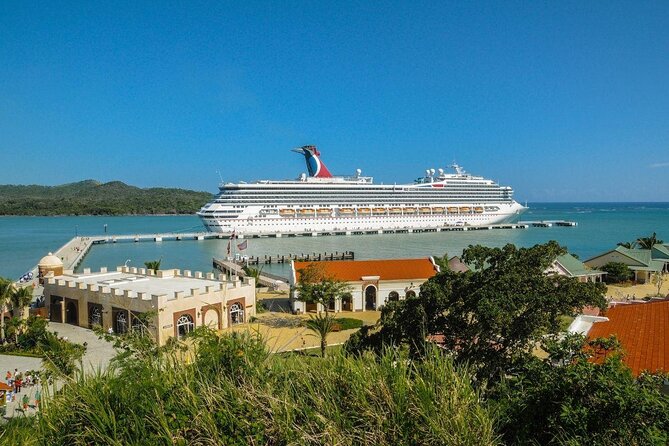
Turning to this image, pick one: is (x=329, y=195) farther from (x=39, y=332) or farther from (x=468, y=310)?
(x=468, y=310)

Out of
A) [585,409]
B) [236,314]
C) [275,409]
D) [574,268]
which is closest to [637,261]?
[574,268]

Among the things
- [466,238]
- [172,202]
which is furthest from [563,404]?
[172,202]

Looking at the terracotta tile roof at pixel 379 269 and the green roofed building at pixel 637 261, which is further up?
the terracotta tile roof at pixel 379 269

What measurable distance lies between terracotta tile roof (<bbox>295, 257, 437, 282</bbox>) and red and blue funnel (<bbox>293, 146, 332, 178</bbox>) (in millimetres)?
60962

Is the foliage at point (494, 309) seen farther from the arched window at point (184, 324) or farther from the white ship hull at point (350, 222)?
the white ship hull at point (350, 222)

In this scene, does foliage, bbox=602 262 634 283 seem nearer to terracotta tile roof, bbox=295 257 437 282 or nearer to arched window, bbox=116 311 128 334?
terracotta tile roof, bbox=295 257 437 282

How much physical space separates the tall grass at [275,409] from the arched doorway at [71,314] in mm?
17197

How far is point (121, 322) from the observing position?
19516 millimetres

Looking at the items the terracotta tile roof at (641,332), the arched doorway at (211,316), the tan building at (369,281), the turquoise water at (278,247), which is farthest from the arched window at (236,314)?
the turquoise water at (278,247)

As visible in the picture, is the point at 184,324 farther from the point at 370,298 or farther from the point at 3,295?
the point at 370,298

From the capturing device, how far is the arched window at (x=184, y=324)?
18.8 meters

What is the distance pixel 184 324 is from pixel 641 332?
15.9m

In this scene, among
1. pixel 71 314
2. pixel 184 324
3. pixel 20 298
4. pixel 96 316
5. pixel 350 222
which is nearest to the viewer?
pixel 20 298

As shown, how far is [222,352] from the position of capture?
682 cm
